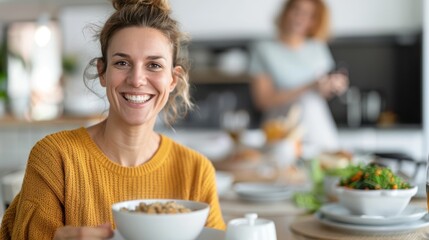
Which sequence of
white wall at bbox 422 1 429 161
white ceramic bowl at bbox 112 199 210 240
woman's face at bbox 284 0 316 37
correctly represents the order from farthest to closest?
white wall at bbox 422 1 429 161 < woman's face at bbox 284 0 316 37 < white ceramic bowl at bbox 112 199 210 240

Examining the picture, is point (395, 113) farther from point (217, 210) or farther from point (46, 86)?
point (217, 210)

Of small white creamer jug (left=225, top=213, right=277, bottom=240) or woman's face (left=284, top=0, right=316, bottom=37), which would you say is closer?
small white creamer jug (left=225, top=213, right=277, bottom=240)

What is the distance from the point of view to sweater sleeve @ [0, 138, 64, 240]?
1.29 metres

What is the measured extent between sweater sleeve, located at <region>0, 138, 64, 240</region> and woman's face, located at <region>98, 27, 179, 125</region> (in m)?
0.17

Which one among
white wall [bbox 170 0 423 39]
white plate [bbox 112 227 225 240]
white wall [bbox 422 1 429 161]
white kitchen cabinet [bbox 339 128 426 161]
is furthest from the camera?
white wall [bbox 170 0 423 39]

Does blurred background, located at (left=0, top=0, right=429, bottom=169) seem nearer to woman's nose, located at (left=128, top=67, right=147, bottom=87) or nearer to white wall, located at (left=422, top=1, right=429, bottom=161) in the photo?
white wall, located at (left=422, top=1, right=429, bottom=161)

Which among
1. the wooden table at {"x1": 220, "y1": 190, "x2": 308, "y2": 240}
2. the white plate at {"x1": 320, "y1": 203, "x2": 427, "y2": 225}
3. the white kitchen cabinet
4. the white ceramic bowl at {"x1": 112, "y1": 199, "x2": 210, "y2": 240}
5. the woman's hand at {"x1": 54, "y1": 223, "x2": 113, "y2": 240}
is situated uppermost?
the white ceramic bowl at {"x1": 112, "y1": 199, "x2": 210, "y2": 240}

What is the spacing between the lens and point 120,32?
1352 mm

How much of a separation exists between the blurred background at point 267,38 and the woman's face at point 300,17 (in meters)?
2.00

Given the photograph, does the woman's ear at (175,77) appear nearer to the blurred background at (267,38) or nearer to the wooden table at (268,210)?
the wooden table at (268,210)

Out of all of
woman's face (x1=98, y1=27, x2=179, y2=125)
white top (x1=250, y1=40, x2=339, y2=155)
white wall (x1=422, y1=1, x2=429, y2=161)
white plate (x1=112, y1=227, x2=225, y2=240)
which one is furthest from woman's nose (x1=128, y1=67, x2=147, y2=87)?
white wall (x1=422, y1=1, x2=429, y2=161)

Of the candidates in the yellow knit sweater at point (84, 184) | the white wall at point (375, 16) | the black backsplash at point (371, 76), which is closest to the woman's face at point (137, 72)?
the yellow knit sweater at point (84, 184)

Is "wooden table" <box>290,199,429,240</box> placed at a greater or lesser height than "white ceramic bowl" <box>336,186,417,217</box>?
lesser

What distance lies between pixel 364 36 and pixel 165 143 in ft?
15.4
